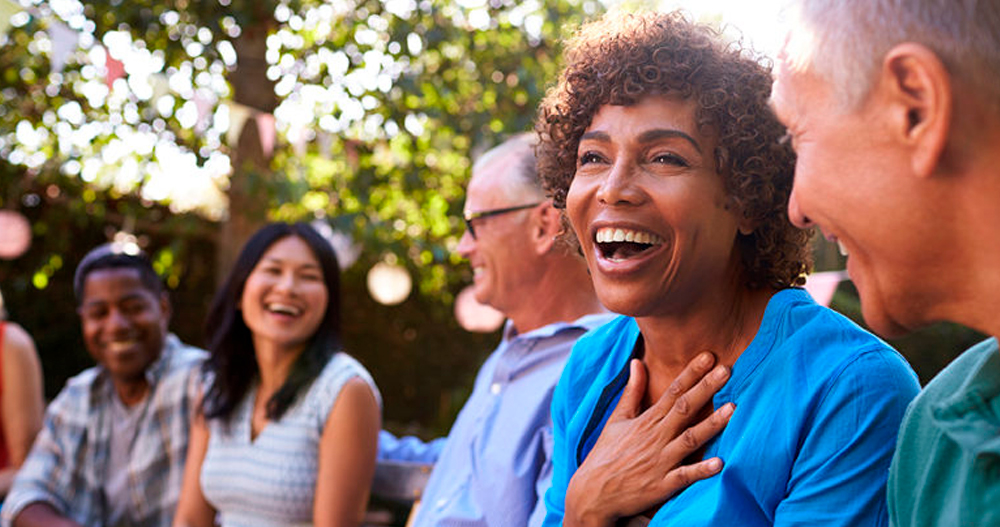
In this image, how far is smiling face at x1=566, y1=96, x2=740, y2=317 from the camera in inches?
A: 65.3

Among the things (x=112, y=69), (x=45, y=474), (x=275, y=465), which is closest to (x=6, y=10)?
(x=275, y=465)

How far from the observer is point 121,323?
12.7 feet

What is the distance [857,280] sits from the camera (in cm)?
121

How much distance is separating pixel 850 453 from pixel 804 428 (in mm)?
78

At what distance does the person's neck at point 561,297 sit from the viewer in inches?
113

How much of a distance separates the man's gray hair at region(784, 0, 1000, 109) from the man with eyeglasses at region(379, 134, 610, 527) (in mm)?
1399

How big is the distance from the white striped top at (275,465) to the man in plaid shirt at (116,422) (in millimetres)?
537

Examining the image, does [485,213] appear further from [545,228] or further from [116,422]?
[116,422]

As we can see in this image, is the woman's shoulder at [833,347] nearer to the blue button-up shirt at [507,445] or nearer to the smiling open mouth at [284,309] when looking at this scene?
the blue button-up shirt at [507,445]

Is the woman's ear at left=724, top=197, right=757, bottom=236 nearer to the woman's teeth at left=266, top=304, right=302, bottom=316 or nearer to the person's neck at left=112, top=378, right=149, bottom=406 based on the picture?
the woman's teeth at left=266, top=304, right=302, bottom=316

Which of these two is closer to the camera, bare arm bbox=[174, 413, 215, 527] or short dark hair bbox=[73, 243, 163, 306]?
bare arm bbox=[174, 413, 215, 527]

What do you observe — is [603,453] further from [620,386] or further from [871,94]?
[871,94]

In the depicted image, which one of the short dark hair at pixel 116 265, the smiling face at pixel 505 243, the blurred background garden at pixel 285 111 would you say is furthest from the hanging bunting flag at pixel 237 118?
the smiling face at pixel 505 243

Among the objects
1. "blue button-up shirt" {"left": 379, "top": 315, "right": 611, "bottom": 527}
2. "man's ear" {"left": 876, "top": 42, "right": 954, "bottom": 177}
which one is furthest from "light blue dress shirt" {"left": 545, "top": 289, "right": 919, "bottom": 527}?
"blue button-up shirt" {"left": 379, "top": 315, "right": 611, "bottom": 527}
